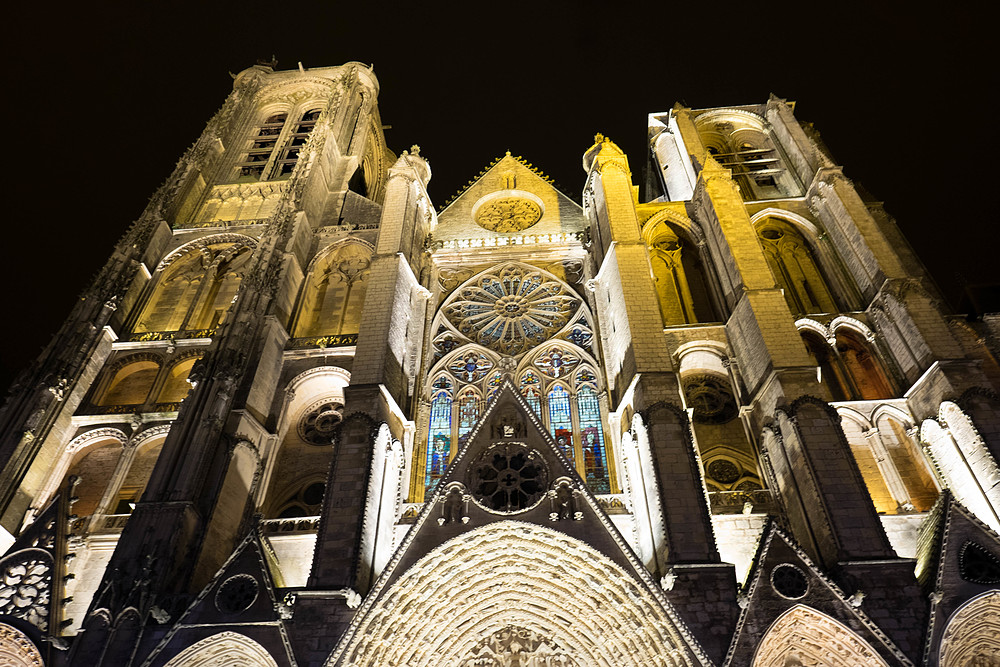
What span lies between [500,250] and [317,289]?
5.10 meters

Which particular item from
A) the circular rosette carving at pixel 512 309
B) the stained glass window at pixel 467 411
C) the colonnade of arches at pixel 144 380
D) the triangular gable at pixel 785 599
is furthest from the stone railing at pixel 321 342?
the triangular gable at pixel 785 599

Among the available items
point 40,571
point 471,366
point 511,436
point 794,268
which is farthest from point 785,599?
point 40,571

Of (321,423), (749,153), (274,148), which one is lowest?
(321,423)

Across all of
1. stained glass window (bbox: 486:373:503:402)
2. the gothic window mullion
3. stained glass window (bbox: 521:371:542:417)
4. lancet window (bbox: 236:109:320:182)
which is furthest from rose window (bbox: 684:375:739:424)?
lancet window (bbox: 236:109:320:182)

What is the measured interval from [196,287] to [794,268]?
15.5 metres

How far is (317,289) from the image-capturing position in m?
18.2

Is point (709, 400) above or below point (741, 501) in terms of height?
above

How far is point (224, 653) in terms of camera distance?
9.55m

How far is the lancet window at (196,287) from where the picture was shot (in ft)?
56.1

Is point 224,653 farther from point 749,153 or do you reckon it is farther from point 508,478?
point 749,153

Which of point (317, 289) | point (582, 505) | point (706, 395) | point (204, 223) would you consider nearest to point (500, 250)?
point (317, 289)

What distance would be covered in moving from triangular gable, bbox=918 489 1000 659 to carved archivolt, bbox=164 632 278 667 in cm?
877

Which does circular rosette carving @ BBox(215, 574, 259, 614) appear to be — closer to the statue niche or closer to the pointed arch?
the statue niche

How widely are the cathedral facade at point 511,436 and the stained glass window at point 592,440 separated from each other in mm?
67
